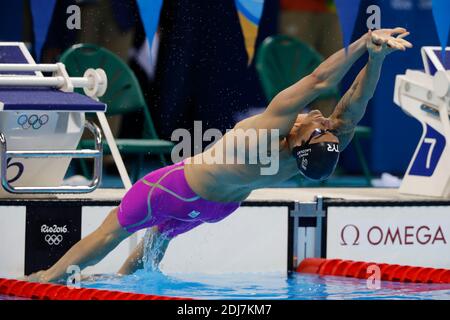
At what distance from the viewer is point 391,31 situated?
19.9 feet

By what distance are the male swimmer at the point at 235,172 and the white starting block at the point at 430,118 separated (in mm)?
1755

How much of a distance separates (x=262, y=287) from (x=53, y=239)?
44.1 inches

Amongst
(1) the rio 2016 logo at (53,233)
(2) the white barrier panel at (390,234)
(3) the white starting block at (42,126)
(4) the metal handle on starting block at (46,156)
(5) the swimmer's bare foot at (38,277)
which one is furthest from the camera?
(2) the white barrier panel at (390,234)

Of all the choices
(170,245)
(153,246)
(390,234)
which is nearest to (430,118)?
(390,234)

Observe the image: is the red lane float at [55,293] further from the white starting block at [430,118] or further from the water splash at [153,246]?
the white starting block at [430,118]

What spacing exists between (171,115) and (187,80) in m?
0.29

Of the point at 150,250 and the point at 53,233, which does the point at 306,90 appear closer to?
the point at 150,250

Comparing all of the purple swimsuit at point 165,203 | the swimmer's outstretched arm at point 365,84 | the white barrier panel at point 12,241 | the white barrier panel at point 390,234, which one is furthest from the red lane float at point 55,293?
the white barrier panel at point 390,234

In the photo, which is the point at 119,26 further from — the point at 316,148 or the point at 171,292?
the point at 316,148

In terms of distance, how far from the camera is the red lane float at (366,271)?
7.69 m

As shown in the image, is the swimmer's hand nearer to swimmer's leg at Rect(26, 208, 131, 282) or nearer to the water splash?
swimmer's leg at Rect(26, 208, 131, 282)

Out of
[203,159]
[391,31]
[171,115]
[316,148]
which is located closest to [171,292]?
[203,159]

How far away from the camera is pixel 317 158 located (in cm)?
637
